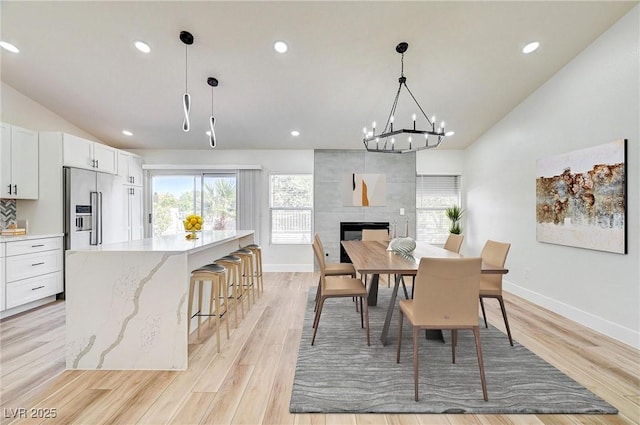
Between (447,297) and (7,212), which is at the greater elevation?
(7,212)

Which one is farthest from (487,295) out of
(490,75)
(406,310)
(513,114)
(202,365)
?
(513,114)

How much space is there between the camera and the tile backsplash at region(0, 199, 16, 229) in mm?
3748

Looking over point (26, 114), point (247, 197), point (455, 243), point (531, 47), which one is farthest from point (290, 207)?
point (531, 47)

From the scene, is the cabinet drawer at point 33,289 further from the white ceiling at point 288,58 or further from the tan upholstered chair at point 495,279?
the tan upholstered chair at point 495,279

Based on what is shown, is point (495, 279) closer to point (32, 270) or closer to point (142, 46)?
point (142, 46)

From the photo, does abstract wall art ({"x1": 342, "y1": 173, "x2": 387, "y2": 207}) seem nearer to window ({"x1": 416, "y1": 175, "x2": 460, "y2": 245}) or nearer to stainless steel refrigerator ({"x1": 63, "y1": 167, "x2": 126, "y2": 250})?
window ({"x1": 416, "y1": 175, "x2": 460, "y2": 245})

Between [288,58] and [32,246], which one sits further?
[32,246]

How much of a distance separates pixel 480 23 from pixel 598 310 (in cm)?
315

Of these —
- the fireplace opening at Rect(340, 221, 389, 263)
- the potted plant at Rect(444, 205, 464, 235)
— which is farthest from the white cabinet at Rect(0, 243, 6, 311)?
the potted plant at Rect(444, 205, 464, 235)

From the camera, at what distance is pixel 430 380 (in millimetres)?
2014

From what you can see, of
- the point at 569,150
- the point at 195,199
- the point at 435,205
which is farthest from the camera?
Answer: the point at 435,205

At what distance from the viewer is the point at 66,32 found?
2992 mm

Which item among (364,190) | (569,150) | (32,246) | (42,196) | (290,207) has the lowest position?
(32,246)

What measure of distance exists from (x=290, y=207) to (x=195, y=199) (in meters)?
1.91
